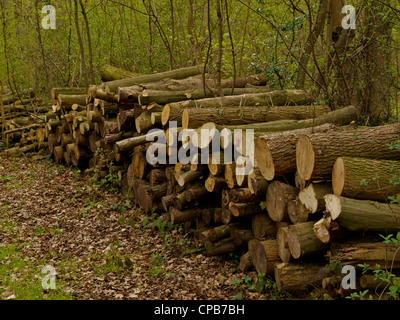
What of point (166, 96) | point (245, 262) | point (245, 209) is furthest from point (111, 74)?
point (245, 262)

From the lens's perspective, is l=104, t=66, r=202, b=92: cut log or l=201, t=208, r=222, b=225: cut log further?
l=104, t=66, r=202, b=92: cut log

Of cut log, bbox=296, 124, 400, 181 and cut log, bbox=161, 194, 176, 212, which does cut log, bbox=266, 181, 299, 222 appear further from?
cut log, bbox=161, 194, 176, 212

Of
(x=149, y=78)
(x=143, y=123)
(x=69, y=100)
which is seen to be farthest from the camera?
(x=69, y=100)

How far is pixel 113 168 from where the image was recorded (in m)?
8.68

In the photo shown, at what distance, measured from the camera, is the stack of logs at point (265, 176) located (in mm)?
4102

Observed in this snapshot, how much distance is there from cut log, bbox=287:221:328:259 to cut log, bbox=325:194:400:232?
0.40 m

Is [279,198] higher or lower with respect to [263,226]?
higher

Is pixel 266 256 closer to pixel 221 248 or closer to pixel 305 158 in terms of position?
pixel 221 248

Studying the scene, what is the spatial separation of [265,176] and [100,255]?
2.74 metres

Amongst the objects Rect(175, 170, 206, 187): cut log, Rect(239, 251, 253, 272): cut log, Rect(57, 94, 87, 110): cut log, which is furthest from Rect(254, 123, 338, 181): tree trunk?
Rect(57, 94, 87, 110): cut log

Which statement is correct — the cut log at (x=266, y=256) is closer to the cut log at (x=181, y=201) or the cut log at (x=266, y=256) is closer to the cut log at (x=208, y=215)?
the cut log at (x=208, y=215)

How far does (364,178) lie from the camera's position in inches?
163

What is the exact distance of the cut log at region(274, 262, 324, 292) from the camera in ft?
14.4
